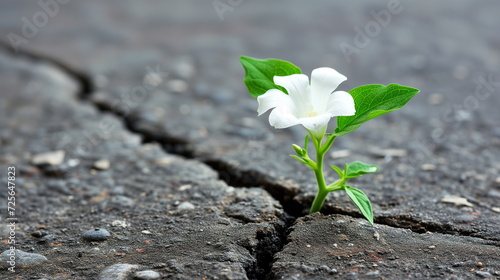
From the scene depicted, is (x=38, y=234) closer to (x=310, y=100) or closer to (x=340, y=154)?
(x=310, y=100)

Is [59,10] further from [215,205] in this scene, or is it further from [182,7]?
[215,205]

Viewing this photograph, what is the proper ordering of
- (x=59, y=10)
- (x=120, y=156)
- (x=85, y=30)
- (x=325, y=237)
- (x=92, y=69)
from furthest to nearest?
(x=59, y=10)
(x=85, y=30)
(x=92, y=69)
(x=120, y=156)
(x=325, y=237)

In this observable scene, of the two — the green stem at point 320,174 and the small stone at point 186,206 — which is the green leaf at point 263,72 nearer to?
the green stem at point 320,174

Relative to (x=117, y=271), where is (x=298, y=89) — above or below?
above

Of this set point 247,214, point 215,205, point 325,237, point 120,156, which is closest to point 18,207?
point 120,156

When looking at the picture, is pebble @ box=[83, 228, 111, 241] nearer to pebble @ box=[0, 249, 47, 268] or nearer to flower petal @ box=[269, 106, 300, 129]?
pebble @ box=[0, 249, 47, 268]

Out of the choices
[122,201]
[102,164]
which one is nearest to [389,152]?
[122,201]
